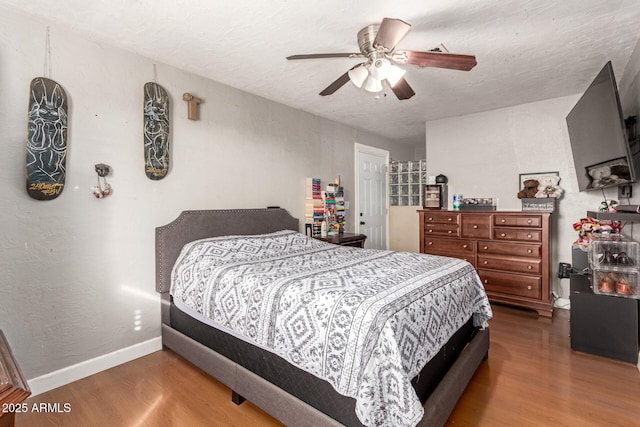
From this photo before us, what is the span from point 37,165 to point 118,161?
49 centimetres

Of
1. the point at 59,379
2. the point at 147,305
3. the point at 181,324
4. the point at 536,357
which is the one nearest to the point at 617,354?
the point at 536,357

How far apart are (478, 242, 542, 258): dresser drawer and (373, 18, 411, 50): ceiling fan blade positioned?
2718mm

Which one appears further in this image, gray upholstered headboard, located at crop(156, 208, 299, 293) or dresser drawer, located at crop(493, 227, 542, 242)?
dresser drawer, located at crop(493, 227, 542, 242)

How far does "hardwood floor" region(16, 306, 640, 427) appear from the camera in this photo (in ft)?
5.90

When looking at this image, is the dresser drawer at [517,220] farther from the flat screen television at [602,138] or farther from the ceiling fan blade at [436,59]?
the ceiling fan blade at [436,59]

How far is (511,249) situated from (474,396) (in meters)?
2.08

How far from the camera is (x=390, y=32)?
1748 millimetres

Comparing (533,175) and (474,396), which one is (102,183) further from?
(533,175)

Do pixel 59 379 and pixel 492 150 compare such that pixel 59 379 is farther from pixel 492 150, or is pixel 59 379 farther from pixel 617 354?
pixel 492 150

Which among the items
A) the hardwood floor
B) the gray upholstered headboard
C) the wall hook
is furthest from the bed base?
the wall hook

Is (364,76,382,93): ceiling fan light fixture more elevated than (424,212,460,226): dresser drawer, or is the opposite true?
(364,76,382,93): ceiling fan light fixture

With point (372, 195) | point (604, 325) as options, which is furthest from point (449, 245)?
point (604, 325)

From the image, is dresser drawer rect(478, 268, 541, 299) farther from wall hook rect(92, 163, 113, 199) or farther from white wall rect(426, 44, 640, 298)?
wall hook rect(92, 163, 113, 199)

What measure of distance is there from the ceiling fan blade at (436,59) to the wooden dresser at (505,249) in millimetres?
2218
